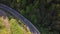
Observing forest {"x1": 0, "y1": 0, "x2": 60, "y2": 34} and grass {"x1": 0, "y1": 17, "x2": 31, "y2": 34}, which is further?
forest {"x1": 0, "y1": 0, "x2": 60, "y2": 34}

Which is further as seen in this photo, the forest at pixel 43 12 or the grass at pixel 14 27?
the forest at pixel 43 12

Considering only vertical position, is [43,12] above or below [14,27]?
below

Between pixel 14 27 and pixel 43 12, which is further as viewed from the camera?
pixel 43 12

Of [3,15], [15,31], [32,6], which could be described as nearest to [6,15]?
[3,15]

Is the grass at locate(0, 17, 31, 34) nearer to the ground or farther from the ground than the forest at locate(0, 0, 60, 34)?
farther from the ground

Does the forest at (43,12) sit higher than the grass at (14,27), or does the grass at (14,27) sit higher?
the grass at (14,27)

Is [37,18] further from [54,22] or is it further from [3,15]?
[3,15]

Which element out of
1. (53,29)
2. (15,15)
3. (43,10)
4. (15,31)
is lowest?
(53,29)

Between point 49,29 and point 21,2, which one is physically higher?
point 21,2
